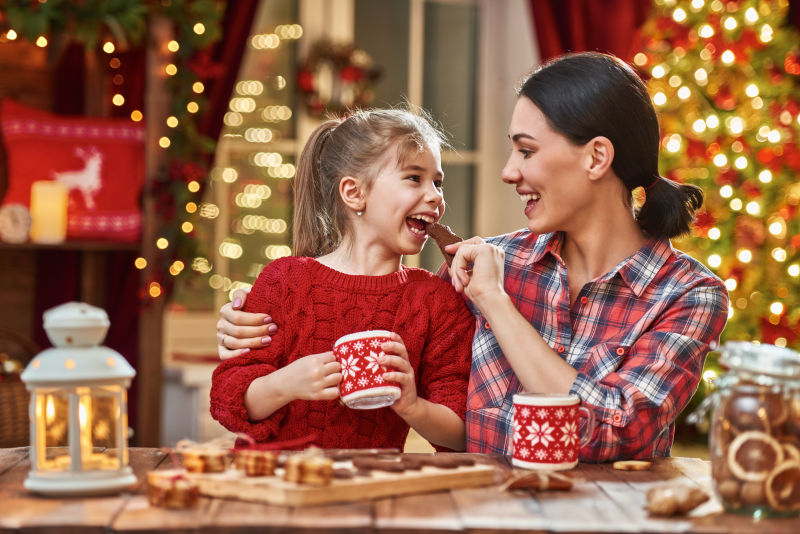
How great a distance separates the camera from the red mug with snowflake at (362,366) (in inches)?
58.3

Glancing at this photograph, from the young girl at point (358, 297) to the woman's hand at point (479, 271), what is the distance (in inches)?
5.9

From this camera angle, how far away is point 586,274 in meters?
1.93

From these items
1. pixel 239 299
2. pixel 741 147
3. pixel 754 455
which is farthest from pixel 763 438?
pixel 741 147

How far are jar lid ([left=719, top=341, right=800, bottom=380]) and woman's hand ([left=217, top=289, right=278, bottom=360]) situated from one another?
2.90 ft

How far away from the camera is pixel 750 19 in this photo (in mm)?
4172

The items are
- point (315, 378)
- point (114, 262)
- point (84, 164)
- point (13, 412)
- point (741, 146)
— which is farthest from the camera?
point (741, 146)

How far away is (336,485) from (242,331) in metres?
0.66

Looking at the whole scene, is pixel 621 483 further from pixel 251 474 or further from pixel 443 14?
pixel 443 14

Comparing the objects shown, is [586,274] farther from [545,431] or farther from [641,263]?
[545,431]

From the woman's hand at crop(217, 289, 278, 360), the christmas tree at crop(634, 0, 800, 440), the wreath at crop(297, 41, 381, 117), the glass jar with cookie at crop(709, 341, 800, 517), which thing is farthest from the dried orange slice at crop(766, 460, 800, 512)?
the wreath at crop(297, 41, 381, 117)

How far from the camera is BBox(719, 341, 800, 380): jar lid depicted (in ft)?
3.98

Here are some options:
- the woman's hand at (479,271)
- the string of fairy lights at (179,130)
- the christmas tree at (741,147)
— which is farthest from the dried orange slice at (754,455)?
the christmas tree at (741,147)

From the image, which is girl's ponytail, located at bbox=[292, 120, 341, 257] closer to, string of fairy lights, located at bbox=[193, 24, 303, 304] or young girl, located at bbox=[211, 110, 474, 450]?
young girl, located at bbox=[211, 110, 474, 450]

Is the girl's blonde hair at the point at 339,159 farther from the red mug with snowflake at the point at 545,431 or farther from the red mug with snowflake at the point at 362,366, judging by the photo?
the red mug with snowflake at the point at 545,431
